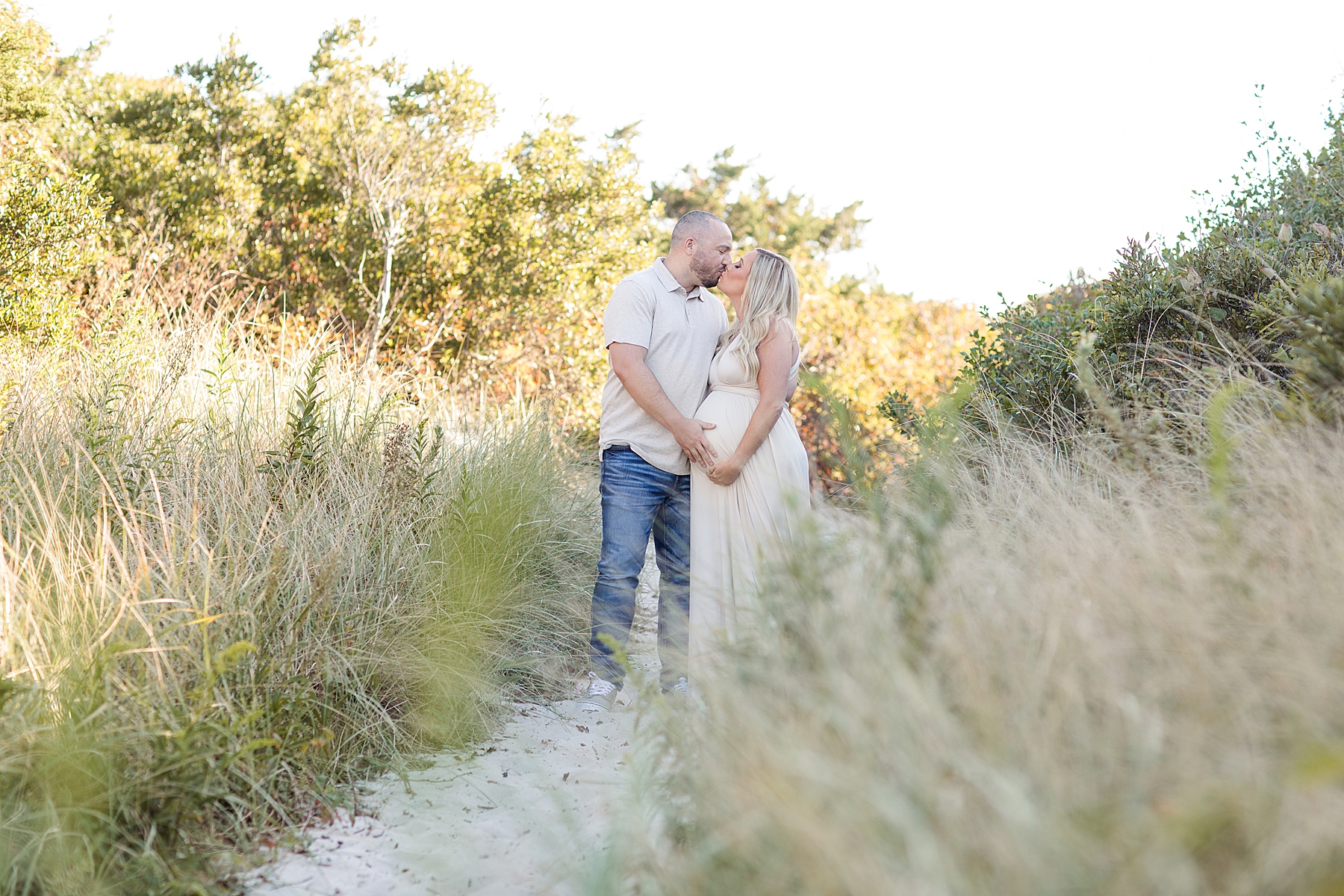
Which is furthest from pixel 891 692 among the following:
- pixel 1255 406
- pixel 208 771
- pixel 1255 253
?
pixel 1255 253

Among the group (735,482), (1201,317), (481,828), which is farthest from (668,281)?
(481,828)

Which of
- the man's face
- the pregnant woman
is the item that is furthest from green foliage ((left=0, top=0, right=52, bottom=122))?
the pregnant woman

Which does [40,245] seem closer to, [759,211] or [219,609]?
[219,609]

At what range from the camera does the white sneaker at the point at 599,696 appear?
13.4 ft

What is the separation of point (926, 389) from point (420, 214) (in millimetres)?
8332

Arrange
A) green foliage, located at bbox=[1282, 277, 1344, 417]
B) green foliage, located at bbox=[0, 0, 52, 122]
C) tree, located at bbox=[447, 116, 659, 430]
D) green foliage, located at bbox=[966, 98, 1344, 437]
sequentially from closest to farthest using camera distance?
green foliage, located at bbox=[1282, 277, 1344, 417] < green foliage, located at bbox=[966, 98, 1344, 437] < green foliage, located at bbox=[0, 0, 52, 122] < tree, located at bbox=[447, 116, 659, 430]

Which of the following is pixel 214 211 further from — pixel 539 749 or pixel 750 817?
pixel 750 817

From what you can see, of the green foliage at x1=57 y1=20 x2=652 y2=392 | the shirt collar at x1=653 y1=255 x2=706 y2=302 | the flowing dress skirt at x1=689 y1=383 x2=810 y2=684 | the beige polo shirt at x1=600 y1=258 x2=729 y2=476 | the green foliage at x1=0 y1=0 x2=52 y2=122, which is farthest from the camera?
the green foliage at x1=57 y1=20 x2=652 y2=392

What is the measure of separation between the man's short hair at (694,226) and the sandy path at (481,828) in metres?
2.29

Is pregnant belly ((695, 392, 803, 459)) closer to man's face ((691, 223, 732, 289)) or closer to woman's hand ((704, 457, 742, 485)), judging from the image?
woman's hand ((704, 457, 742, 485))

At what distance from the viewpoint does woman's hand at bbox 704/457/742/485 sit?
408 cm

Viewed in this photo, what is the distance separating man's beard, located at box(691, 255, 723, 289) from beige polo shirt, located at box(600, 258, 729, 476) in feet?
0.35

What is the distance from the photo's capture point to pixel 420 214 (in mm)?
10594

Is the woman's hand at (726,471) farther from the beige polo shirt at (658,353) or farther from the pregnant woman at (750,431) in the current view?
the beige polo shirt at (658,353)
